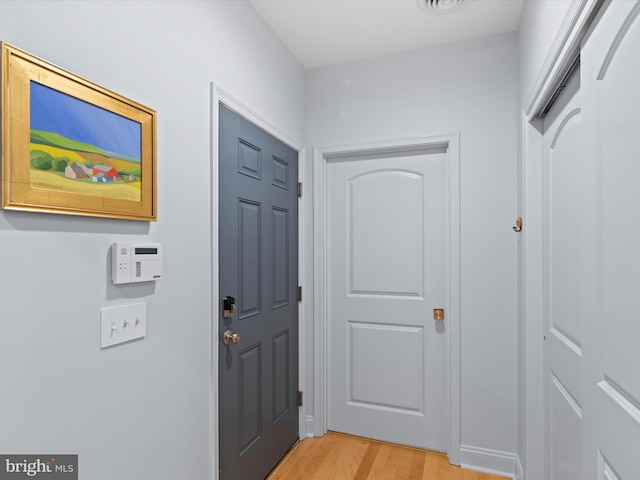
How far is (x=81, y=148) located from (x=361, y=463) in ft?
7.05

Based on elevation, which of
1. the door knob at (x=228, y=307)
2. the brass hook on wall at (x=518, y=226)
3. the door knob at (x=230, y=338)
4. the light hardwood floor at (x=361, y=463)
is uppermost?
the brass hook on wall at (x=518, y=226)

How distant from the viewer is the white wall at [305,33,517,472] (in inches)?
82.3

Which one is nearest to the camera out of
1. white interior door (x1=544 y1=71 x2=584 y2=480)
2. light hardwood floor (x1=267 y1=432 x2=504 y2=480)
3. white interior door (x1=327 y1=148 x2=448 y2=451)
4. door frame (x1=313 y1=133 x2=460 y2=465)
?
white interior door (x1=544 y1=71 x2=584 y2=480)

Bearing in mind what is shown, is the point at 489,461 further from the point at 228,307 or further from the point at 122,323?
the point at 122,323

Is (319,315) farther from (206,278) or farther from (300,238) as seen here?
(206,278)

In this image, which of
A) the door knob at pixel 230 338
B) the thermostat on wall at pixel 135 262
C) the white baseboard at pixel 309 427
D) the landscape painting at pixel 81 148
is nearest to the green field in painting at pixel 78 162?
the landscape painting at pixel 81 148

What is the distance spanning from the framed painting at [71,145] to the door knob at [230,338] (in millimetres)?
678

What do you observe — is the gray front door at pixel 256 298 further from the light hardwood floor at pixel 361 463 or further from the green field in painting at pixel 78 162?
the green field in painting at pixel 78 162

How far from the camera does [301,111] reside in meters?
2.50

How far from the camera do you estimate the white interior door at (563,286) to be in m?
1.29

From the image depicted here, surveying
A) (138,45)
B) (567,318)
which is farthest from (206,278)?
(567,318)

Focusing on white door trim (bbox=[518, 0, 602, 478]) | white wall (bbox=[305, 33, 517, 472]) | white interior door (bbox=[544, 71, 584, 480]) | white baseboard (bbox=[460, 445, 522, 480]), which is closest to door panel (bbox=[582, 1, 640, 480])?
white interior door (bbox=[544, 71, 584, 480])

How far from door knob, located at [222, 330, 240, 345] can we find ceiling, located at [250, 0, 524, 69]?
1684mm

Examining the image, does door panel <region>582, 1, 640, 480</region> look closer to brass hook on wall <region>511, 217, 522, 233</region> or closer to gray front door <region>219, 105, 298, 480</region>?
brass hook on wall <region>511, 217, 522, 233</region>
